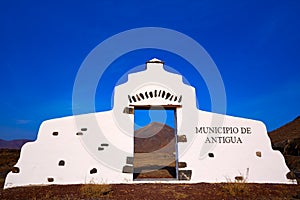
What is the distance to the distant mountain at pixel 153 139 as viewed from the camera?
1212 inches

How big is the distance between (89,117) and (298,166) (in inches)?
430

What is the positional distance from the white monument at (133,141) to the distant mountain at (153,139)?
64.3 feet

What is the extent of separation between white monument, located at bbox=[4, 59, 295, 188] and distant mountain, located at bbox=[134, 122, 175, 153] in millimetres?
19591

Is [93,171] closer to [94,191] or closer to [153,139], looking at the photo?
[94,191]

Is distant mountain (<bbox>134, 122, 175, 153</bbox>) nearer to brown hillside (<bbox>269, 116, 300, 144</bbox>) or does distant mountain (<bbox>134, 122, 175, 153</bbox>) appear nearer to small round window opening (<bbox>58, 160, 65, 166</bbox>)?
brown hillside (<bbox>269, 116, 300, 144</bbox>)

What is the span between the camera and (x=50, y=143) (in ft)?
29.3

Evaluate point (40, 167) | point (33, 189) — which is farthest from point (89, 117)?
point (33, 189)

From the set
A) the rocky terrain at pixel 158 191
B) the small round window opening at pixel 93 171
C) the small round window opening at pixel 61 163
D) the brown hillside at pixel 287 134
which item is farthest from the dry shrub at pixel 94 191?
the brown hillside at pixel 287 134

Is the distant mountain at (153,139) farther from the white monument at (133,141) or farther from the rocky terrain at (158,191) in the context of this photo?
the rocky terrain at (158,191)

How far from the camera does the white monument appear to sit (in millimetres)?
8805

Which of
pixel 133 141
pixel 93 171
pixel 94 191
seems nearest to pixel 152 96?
pixel 133 141

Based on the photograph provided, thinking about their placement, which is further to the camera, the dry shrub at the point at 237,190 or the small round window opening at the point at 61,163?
the small round window opening at the point at 61,163

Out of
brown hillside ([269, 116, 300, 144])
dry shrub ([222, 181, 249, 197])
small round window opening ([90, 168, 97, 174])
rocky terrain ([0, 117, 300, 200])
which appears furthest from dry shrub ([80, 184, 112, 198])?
brown hillside ([269, 116, 300, 144])

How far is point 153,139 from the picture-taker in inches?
1356
